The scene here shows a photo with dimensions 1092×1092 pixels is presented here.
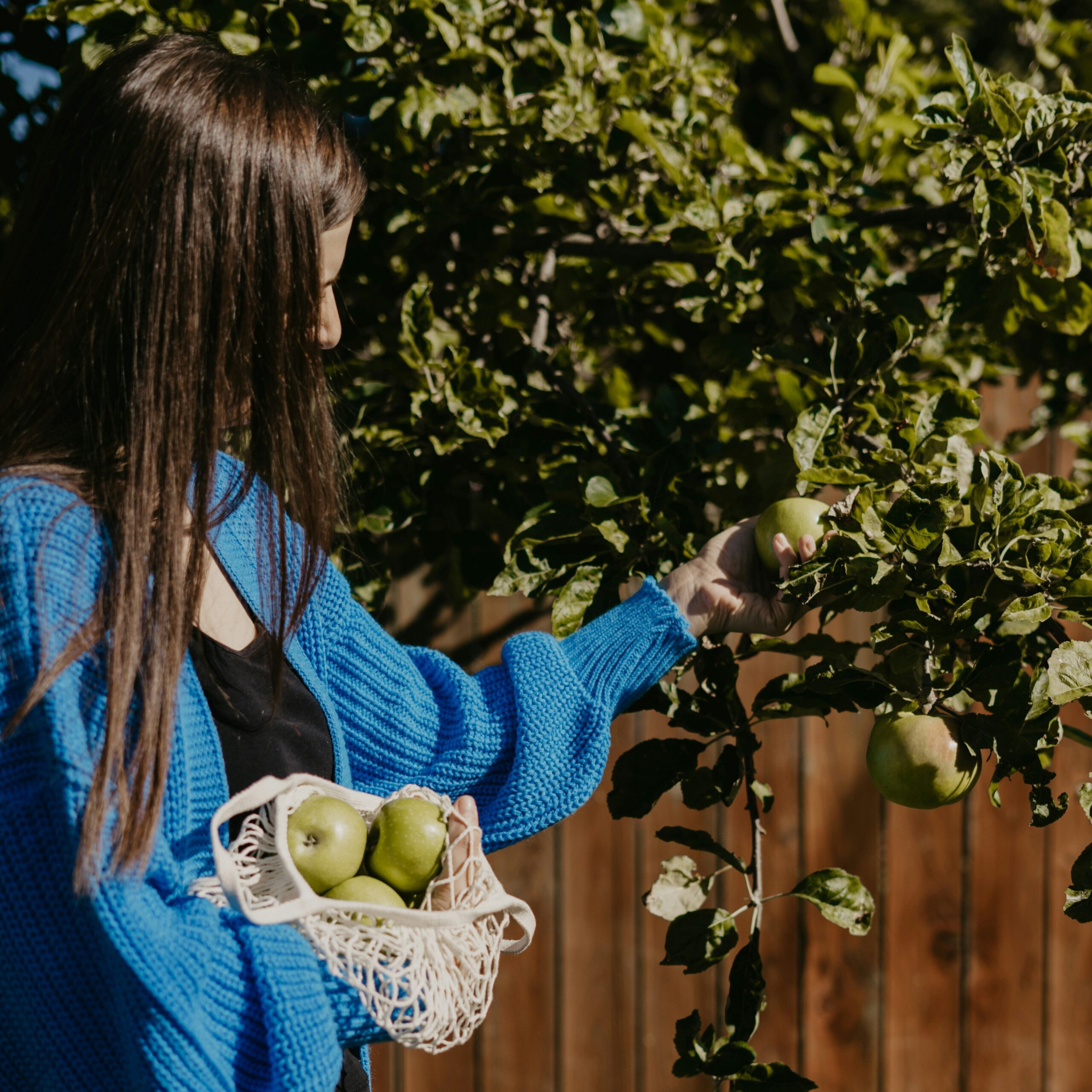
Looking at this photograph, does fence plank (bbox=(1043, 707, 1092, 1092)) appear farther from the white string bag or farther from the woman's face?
the woman's face

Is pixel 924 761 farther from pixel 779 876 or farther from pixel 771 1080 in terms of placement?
pixel 779 876

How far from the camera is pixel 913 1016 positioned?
2.28m

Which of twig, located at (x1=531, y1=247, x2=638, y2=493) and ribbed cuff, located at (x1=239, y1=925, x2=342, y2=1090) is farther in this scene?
twig, located at (x1=531, y1=247, x2=638, y2=493)

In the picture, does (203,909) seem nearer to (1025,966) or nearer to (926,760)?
(926,760)

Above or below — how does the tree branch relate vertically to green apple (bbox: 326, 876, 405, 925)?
above

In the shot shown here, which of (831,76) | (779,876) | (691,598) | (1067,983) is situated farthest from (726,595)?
(1067,983)

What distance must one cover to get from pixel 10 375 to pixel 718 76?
1.40m

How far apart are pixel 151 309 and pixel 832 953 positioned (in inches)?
81.8

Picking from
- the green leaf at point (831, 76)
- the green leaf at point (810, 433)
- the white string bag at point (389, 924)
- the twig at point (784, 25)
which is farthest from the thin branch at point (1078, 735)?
the twig at point (784, 25)

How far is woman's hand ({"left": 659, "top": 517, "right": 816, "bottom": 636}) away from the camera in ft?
4.02

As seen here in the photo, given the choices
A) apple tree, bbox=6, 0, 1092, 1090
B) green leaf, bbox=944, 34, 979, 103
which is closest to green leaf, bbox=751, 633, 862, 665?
apple tree, bbox=6, 0, 1092, 1090

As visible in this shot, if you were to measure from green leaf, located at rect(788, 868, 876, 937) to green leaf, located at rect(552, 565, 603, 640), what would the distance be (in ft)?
1.48

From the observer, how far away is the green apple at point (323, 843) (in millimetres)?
851

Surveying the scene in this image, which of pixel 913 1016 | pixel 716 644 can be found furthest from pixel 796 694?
pixel 913 1016
